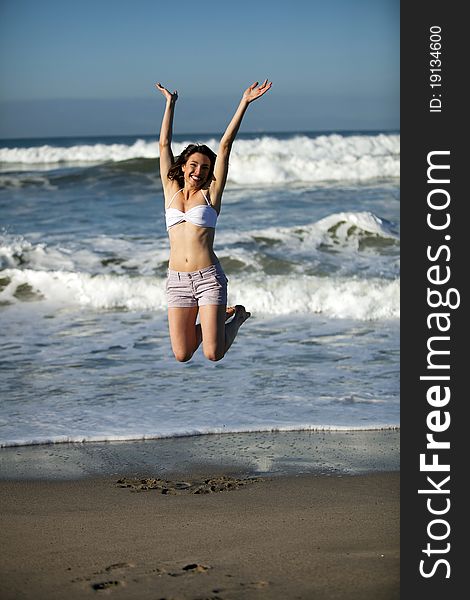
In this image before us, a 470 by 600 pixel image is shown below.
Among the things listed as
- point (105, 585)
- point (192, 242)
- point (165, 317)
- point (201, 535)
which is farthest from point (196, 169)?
point (165, 317)

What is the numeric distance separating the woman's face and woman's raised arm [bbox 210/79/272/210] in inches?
2.7

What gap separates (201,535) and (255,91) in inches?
96.3

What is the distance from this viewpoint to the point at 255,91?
5539 mm

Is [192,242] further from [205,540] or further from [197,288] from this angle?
[205,540]

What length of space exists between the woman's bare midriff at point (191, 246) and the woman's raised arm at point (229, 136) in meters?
0.20

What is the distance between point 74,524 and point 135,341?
5154 millimetres

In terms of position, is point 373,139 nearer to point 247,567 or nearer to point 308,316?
point 308,316

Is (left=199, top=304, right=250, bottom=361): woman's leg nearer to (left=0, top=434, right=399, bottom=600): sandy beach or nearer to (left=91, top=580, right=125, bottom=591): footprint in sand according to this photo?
(left=0, top=434, right=399, bottom=600): sandy beach

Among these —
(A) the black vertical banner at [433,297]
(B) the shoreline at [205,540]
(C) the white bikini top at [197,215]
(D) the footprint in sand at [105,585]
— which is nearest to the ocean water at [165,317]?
(B) the shoreline at [205,540]

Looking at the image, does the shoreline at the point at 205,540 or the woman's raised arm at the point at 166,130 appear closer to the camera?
the shoreline at the point at 205,540

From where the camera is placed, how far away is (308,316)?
11.8 meters

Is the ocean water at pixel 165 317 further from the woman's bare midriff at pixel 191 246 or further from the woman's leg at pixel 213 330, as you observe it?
the woman's bare midriff at pixel 191 246

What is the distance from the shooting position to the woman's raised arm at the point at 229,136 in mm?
5500

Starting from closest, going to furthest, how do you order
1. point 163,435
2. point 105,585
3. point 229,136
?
point 105,585
point 229,136
point 163,435
